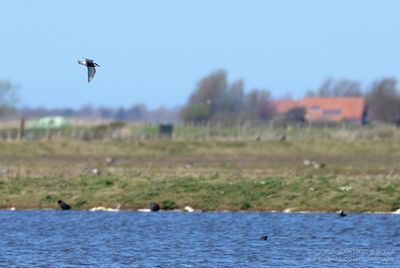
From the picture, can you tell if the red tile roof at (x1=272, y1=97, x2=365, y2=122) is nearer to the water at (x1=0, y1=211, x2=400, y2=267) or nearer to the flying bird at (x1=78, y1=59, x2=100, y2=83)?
the water at (x1=0, y1=211, x2=400, y2=267)

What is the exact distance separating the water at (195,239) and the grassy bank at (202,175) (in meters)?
1.69

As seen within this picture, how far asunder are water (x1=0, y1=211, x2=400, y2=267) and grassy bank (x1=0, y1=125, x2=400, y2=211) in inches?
66.5

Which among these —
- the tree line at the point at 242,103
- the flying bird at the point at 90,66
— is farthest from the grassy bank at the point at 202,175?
the tree line at the point at 242,103

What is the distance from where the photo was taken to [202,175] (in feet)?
151

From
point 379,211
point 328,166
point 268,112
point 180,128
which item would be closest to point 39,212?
point 379,211

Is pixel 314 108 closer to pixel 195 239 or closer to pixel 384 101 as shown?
pixel 384 101

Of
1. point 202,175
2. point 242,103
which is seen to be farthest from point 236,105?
point 202,175

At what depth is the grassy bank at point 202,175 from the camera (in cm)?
4050

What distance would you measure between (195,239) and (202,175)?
13.9 meters

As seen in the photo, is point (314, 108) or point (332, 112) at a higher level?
point (314, 108)

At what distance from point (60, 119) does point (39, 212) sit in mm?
76243

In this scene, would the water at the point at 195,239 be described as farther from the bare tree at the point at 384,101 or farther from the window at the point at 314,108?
the window at the point at 314,108

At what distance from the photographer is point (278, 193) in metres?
41.0

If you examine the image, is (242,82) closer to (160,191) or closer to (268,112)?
(268,112)
